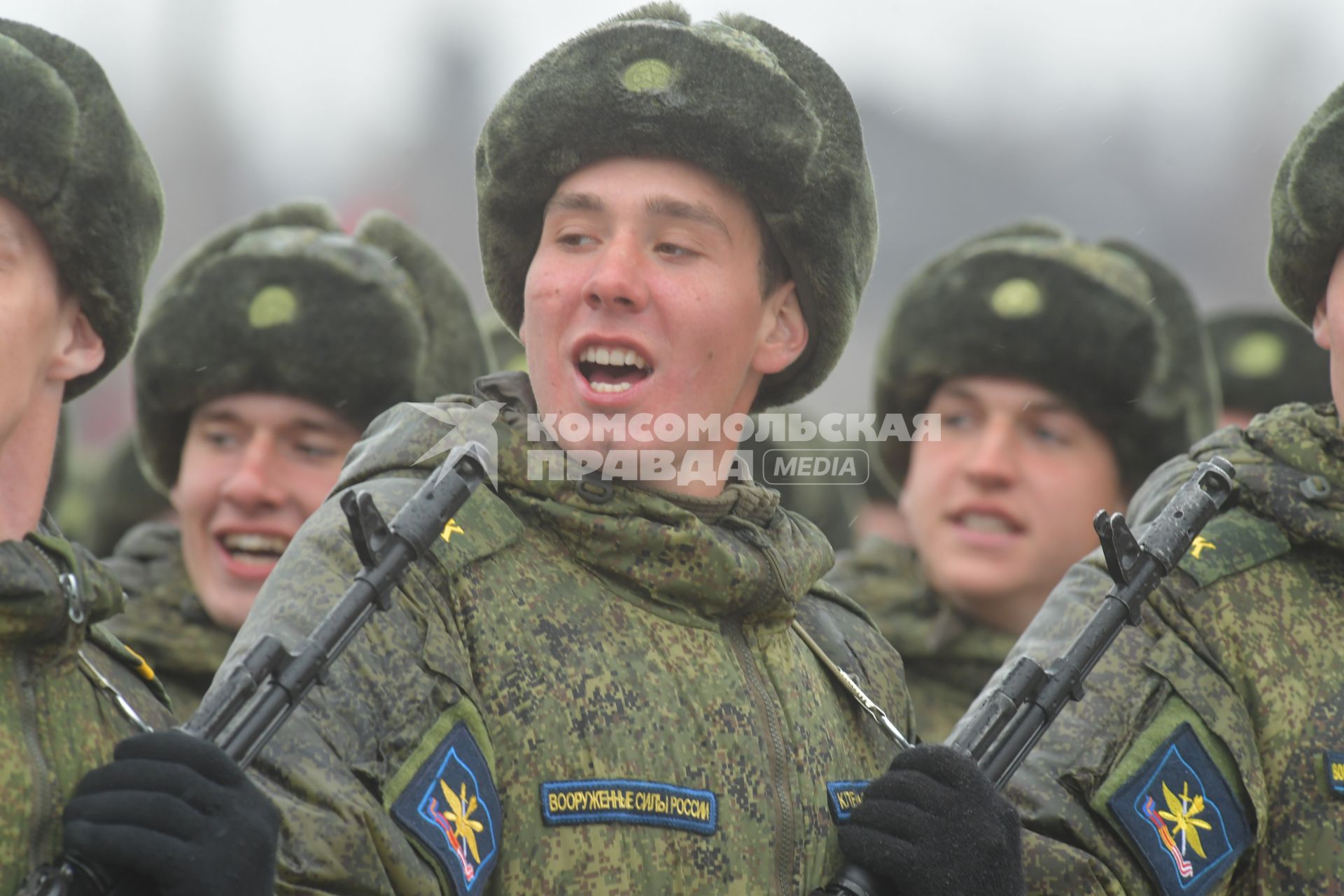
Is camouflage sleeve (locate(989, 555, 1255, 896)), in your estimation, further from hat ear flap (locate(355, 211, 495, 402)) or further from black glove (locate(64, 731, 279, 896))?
hat ear flap (locate(355, 211, 495, 402))

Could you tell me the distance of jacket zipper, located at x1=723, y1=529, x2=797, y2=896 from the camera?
4148 millimetres

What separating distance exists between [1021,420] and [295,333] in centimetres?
269

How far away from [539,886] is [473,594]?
0.55 metres

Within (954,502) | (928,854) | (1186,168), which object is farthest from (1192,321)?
(1186,168)

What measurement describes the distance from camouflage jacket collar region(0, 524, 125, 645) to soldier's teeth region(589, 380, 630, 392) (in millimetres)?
1001

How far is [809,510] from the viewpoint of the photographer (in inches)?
438

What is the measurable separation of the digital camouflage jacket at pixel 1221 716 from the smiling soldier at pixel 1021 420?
291 cm

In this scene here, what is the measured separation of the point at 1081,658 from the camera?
4.44 meters

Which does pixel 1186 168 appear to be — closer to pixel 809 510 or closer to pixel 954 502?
pixel 809 510

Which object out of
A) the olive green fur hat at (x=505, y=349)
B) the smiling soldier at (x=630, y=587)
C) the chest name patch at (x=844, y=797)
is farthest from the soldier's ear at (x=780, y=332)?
the olive green fur hat at (x=505, y=349)

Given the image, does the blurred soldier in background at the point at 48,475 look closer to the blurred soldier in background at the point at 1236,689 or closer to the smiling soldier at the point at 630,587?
the smiling soldier at the point at 630,587

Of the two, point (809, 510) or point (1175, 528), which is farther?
point (809, 510)

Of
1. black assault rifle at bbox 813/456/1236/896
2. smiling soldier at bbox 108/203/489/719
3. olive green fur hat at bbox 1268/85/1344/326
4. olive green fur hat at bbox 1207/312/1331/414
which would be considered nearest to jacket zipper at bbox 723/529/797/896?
black assault rifle at bbox 813/456/1236/896

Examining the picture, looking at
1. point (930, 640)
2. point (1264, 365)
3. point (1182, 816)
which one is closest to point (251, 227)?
point (930, 640)
